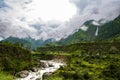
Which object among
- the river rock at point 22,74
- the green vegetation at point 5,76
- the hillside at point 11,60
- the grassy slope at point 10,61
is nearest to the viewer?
the green vegetation at point 5,76

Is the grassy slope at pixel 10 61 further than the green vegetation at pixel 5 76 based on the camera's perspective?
Yes

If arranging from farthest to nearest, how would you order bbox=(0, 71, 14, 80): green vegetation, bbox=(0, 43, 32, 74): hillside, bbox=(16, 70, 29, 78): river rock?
bbox=(0, 43, 32, 74): hillside, bbox=(16, 70, 29, 78): river rock, bbox=(0, 71, 14, 80): green vegetation

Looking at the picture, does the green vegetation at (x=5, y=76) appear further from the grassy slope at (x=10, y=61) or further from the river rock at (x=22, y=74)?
the river rock at (x=22, y=74)

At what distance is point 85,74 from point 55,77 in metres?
18.3

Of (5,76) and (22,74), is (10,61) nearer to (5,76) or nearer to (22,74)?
(22,74)

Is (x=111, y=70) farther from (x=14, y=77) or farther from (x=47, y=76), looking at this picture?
(x=14, y=77)

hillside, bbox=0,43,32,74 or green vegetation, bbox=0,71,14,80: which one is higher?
hillside, bbox=0,43,32,74

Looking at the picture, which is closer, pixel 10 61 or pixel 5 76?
pixel 5 76

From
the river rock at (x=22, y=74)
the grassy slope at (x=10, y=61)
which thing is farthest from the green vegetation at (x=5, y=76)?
the river rock at (x=22, y=74)

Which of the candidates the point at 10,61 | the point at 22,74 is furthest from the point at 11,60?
the point at 22,74

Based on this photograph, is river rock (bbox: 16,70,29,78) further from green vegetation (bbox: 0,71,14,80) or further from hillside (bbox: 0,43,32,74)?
green vegetation (bbox: 0,71,14,80)

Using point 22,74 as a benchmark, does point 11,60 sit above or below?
above

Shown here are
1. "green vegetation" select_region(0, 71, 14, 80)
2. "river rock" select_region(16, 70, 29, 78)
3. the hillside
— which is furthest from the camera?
the hillside

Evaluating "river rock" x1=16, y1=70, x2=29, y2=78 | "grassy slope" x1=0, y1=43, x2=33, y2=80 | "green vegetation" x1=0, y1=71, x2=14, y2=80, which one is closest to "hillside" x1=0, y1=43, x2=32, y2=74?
"grassy slope" x1=0, y1=43, x2=33, y2=80
